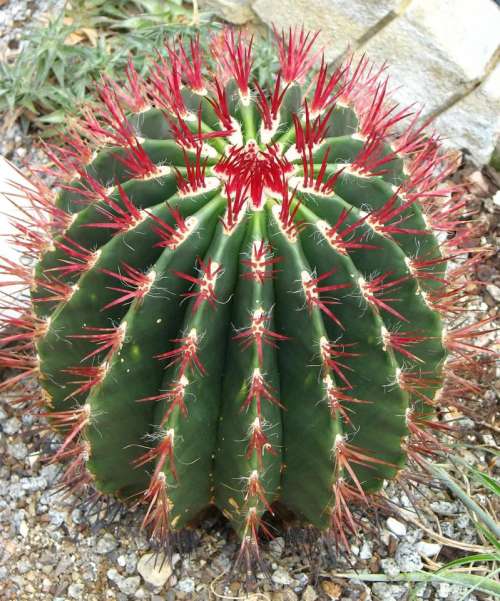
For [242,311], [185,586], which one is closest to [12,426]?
[185,586]

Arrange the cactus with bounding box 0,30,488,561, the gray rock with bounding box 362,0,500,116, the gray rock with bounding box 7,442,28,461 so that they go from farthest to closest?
the gray rock with bounding box 362,0,500,116, the gray rock with bounding box 7,442,28,461, the cactus with bounding box 0,30,488,561

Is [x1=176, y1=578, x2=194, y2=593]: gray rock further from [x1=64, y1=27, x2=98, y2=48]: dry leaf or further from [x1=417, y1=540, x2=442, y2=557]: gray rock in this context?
[x1=64, y1=27, x2=98, y2=48]: dry leaf

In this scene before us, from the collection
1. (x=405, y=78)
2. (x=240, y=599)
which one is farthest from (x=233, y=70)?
(x=405, y=78)

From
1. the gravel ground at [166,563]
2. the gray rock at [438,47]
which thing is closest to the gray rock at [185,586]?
the gravel ground at [166,563]

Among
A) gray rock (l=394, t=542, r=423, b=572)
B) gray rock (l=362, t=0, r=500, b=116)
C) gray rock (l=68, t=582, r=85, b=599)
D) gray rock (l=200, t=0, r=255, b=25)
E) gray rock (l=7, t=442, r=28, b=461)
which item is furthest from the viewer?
gray rock (l=200, t=0, r=255, b=25)

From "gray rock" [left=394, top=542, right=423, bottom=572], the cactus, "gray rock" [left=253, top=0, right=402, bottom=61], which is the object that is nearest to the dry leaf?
"gray rock" [left=253, top=0, right=402, bottom=61]

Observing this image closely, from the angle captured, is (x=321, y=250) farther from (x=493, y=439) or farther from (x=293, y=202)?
(x=493, y=439)
